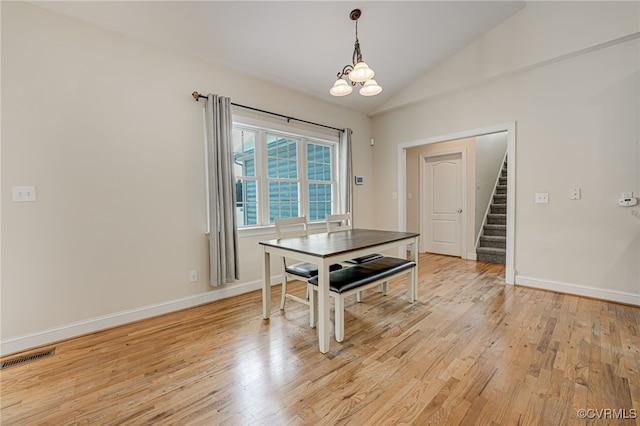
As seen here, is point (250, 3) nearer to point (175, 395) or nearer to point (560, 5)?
point (175, 395)

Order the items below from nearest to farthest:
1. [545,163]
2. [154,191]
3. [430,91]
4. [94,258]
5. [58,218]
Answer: [58,218] < [94,258] < [154,191] < [545,163] < [430,91]

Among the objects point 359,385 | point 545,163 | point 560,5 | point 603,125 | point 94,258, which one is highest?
point 560,5

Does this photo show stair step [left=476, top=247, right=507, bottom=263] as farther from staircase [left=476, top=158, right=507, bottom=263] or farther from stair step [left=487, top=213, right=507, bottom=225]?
stair step [left=487, top=213, right=507, bottom=225]

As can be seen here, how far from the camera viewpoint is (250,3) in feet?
8.51

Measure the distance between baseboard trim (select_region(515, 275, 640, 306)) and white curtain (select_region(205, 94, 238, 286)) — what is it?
3698 millimetres

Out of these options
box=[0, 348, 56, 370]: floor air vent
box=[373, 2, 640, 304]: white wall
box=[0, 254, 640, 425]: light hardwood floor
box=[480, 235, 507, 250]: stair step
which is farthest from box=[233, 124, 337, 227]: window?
box=[480, 235, 507, 250]: stair step

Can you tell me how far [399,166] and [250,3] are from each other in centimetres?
337

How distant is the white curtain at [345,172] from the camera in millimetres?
4672

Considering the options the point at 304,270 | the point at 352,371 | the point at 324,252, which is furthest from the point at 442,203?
the point at 352,371

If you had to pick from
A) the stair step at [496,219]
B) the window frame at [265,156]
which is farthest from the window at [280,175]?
the stair step at [496,219]

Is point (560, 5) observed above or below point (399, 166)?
above

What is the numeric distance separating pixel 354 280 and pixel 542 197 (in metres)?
2.79

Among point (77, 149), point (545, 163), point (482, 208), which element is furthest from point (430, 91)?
point (77, 149)

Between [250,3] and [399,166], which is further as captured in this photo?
[399,166]
